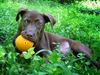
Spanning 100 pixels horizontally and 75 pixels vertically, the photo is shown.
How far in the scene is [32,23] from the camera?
288 inches

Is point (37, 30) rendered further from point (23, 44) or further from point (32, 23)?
point (23, 44)

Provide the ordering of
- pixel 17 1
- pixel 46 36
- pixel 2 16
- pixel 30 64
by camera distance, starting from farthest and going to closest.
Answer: pixel 17 1 → pixel 2 16 → pixel 46 36 → pixel 30 64

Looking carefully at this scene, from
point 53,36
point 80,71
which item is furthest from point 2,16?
point 80,71

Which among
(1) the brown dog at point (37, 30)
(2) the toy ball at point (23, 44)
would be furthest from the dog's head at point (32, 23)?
(2) the toy ball at point (23, 44)

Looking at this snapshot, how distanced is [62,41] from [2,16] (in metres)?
3.49

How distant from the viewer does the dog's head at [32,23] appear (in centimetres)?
698

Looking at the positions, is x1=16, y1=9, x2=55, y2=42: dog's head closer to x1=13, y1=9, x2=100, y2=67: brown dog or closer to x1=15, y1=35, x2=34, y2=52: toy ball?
x1=13, y1=9, x2=100, y2=67: brown dog

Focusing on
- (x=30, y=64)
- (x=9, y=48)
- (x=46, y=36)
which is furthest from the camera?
(x=46, y=36)

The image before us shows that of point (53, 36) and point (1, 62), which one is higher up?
point (1, 62)

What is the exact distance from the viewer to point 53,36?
8.64 metres

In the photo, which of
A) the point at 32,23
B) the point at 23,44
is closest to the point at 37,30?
the point at 32,23

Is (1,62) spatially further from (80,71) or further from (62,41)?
(62,41)

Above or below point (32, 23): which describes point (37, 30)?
below

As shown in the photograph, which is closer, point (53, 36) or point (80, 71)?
point (80, 71)
